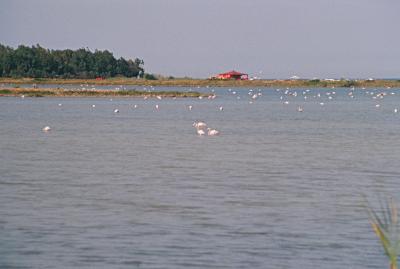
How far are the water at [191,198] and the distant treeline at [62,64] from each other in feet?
329

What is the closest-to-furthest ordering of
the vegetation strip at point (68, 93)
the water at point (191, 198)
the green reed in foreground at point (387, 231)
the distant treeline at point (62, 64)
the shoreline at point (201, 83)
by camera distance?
1. the green reed in foreground at point (387, 231)
2. the water at point (191, 198)
3. the vegetation strip at point (68, 93)
4. the shoreline at point (201, 83)
5. the distant treeline at point (62, 64)

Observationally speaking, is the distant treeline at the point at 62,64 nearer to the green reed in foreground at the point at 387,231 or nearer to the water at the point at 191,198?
the water at the point at 191,198

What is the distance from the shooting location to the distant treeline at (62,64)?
135 meters

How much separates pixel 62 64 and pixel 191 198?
12647 centimetres

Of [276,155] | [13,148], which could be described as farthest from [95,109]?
[276,155]

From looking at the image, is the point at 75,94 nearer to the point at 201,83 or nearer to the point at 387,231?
the point at 201,83

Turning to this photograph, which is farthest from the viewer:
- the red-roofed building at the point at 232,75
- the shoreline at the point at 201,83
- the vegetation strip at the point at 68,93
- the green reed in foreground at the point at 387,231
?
the red-roofed building at the point at 232,75

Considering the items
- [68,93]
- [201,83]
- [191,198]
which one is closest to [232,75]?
[201,83]

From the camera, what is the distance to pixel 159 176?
2156cm

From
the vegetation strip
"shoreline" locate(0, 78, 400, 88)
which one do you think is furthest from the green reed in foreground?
"shoreline" locate(0, 78, 400, 88)

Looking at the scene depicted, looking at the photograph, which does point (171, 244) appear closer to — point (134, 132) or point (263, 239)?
point (263, 239)

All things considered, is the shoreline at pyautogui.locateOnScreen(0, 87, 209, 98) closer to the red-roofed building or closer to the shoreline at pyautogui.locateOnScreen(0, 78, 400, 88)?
→ the shoreline at pyautogui.locateOnScreen(0, 78, 400, 88)

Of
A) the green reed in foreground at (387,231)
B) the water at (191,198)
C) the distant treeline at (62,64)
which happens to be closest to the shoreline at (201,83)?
the distant treeline at (62,64)

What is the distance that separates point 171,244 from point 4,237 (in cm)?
246
